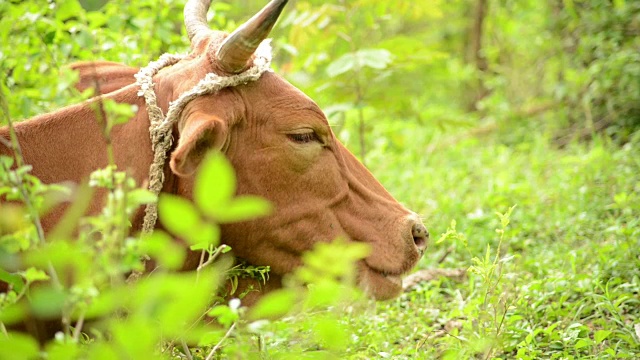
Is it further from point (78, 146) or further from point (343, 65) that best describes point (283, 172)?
point (343, 65)

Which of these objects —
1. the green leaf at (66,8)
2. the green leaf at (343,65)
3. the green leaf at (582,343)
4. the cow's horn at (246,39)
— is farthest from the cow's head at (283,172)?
the green leaf at (343,65)

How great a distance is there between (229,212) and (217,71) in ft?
5.70

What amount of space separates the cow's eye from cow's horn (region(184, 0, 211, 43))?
74 cm

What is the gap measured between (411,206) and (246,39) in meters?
3.31

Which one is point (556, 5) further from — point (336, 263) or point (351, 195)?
point (336, 263)

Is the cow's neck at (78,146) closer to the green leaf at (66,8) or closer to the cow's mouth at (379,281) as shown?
the cow's mouth at (379,281)

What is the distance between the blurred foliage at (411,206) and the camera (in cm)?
178

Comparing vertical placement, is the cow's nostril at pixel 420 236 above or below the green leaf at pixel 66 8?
below

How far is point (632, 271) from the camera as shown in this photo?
4016 mm

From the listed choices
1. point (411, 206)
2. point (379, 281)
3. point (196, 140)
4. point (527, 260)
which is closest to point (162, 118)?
point (196, 140)

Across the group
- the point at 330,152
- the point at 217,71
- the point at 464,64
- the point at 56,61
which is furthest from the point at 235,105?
the point at 464,64

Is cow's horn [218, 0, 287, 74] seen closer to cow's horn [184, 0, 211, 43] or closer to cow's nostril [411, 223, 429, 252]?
cow's horn [184, 0, 211, 43]

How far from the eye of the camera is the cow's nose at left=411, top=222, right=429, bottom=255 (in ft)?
11.3

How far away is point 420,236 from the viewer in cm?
350
